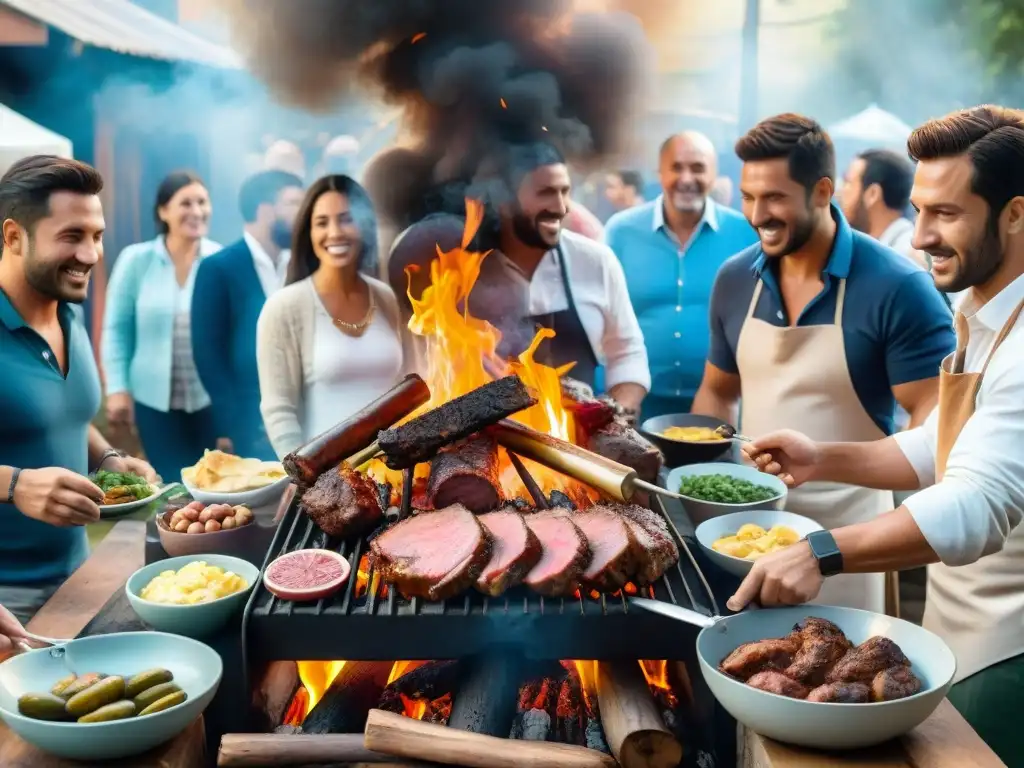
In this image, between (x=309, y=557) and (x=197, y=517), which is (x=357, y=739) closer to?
(x=309, y=557)

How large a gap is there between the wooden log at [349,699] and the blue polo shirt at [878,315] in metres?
2.74

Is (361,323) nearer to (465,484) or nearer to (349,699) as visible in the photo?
(465,484)

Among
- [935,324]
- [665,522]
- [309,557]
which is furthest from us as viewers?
[935,324]

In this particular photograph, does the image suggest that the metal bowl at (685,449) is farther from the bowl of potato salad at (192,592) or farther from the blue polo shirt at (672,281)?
the bowl of potato salad at (192,592)

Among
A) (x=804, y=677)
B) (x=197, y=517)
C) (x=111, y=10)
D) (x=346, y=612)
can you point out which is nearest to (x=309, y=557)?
(x=346, y=612)

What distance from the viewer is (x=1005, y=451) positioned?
279 centimetres

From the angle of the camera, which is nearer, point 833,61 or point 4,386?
point 4,386

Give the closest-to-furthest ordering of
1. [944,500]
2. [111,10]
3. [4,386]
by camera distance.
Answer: [944,500] → [4,386] → [111,10]

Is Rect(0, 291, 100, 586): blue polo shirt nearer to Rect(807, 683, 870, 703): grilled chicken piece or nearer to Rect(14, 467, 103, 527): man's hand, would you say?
Rect(14, 467, 103, 527): man's hand

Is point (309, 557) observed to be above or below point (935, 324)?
below

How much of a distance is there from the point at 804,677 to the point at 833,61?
4102 millimetres

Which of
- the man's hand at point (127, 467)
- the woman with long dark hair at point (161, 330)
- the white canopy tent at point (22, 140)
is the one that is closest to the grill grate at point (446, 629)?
the man's hand at point (127, 467)

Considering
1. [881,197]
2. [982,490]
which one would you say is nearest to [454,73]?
[881,197]

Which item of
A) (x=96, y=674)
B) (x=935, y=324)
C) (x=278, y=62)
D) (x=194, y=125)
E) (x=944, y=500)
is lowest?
(x=96, y=674)
